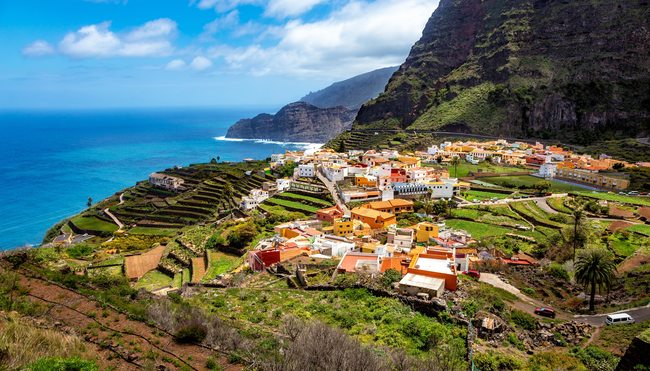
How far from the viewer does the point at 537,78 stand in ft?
278

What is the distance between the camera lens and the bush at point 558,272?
19.1 m

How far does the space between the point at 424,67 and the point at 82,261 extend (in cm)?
10011

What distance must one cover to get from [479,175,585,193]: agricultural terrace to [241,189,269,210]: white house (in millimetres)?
28381

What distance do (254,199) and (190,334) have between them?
31.5 meters

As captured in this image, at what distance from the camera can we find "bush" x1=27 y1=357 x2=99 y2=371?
624 centimetres

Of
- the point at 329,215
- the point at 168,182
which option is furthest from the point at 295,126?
the point at 329,215

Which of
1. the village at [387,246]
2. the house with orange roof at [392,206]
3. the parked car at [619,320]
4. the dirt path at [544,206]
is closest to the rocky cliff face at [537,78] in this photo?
the village at [387,246]

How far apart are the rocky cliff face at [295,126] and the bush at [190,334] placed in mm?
137765

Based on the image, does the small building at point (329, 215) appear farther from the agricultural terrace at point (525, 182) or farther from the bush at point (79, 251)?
the agricultural terrace at point (525, 182)

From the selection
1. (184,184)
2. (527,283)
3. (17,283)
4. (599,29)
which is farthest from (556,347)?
(599,29)

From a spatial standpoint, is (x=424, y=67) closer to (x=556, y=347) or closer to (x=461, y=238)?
(x=461, y=238)

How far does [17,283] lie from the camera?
34.6ft

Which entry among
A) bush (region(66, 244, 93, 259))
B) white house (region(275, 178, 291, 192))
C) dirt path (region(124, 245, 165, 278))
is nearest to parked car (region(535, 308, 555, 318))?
dirt path (region(124, 245, 165, 278))

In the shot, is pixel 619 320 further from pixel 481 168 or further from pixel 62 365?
pixel 481 168
